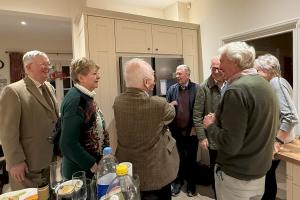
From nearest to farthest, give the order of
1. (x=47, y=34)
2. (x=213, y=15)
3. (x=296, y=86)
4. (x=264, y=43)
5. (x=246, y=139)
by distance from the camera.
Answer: (x=246, y=139)
(x=296, y=86)
(x=264, y=43)
(x=213, y=15)
(x=47, y=34)

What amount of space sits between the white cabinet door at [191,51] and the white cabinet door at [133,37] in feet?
1.96

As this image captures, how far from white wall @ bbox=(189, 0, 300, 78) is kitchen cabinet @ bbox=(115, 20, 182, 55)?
1.41ft

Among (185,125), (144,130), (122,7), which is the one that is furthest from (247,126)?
(122,7)

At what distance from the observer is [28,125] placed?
1561 millimetres

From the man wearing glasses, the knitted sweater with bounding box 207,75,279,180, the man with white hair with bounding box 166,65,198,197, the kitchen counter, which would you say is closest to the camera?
the knitted sweater with bounding box 207,75,279,180

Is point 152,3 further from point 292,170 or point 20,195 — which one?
point 20,195

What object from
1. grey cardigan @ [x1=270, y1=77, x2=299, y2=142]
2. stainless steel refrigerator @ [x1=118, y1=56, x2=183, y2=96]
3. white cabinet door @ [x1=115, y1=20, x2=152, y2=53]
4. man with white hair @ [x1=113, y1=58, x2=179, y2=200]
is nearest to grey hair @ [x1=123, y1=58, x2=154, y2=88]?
man with white hair @ [x1=113, y1=58, x2=179, y2=200]

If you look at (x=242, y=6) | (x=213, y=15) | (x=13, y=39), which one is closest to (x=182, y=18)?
(x=213, y=15)

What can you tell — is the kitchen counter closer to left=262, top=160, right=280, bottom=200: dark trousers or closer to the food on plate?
left=262, top=160, right=280, bottom=200: dark trousers

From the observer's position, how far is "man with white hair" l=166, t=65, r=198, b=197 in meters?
2.49

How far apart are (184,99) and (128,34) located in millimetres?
1014

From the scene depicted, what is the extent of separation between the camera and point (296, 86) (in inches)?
87.2

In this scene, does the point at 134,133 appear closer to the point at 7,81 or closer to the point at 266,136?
the point at 266,136

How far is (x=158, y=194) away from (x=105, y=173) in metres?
0.50
